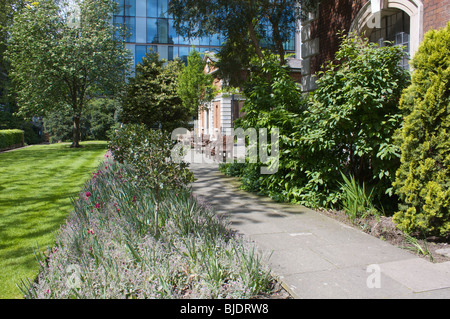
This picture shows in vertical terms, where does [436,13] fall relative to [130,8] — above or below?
below

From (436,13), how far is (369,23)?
2022 mm

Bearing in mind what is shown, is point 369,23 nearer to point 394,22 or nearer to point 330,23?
point 394,22

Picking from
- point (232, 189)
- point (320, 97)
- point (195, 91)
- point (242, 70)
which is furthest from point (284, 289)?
point (195, 91)

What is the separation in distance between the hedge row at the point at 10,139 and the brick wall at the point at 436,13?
77.6ft

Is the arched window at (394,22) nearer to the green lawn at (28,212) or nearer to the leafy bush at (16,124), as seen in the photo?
the green lawn at (28,212)

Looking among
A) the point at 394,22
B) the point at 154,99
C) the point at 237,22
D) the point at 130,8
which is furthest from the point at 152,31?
the point at 394,22

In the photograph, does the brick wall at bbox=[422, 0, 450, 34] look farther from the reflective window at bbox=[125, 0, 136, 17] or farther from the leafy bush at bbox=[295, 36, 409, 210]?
the reflective window at bbox=[125, 0, 136, 17]

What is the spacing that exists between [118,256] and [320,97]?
14.9 ft

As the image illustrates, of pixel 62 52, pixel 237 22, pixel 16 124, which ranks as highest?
pixel 62 52

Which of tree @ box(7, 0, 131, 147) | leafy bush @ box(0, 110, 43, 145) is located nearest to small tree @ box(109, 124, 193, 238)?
tree @ box(7, 0, 131, 147)

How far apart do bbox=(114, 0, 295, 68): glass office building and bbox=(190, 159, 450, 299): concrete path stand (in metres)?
42.2

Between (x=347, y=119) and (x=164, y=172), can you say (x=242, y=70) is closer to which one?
(x=347, y=119)

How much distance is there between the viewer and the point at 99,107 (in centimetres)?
A: 3741

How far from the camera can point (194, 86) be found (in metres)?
28.6
